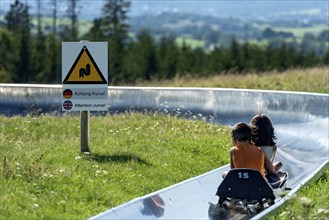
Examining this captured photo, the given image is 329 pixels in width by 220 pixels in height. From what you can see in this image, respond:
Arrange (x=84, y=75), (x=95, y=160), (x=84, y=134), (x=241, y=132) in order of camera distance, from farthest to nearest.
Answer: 1. (x=84, y=134)
2. (x=84, y=75)
3. (x=95, y=160)
4. (x=241, y=132)

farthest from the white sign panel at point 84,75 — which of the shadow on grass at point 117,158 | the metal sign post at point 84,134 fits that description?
the shadow on grass at point 117,158

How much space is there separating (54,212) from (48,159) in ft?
9.61

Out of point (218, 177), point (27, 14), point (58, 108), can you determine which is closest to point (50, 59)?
point (27, 14)

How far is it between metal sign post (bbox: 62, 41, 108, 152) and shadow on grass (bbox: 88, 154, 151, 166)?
699 millimetres

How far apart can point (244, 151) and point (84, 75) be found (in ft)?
9.66

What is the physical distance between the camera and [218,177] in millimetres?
11523

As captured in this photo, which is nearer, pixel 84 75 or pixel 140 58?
pixel 84 75

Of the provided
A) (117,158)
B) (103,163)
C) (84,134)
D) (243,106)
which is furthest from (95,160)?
(243,106)

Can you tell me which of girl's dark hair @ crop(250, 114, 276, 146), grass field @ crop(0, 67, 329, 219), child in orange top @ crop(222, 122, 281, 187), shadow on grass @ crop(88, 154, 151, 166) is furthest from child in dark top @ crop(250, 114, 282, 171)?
shadow on grass @ crop(88, 154, 151, 166)

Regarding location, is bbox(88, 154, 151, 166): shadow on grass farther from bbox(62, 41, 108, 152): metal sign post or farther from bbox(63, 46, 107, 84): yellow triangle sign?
bbox(63, 46, 107, 84): yellow triangle sign

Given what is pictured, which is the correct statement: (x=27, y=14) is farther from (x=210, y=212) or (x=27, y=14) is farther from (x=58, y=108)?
(x=210, y=212)

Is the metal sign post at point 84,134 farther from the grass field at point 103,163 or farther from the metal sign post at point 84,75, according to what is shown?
the metal sign post at point 84,75

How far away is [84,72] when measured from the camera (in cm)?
1185

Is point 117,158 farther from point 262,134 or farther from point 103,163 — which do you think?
point 262,134
